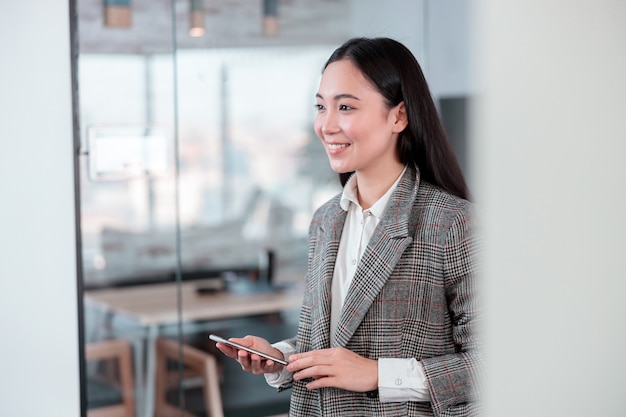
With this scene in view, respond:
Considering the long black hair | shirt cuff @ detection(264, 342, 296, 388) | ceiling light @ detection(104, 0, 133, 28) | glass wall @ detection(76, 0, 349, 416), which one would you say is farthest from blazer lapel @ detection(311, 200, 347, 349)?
ceiling light @ detection(104, 0, 133, 28)

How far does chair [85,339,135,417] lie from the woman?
2680mm

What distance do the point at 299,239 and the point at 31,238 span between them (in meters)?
2.78

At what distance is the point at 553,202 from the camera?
28.6 inches

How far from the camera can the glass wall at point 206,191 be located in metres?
4.38

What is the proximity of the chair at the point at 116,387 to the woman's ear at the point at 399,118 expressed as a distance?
290 cm

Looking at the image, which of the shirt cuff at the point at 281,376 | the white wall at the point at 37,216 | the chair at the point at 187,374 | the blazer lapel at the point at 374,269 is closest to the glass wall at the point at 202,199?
the chair at the point at 187,374

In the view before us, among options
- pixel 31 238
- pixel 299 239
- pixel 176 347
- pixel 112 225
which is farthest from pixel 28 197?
pixel 112 225

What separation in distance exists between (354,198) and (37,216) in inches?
37.5

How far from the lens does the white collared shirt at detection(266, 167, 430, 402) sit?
5.42ft

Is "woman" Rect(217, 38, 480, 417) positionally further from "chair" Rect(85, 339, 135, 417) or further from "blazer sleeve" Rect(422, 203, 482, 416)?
"chair" Rect(85, 339, 135, 417)

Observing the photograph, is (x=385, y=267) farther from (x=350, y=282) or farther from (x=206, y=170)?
(x=206, y=170)

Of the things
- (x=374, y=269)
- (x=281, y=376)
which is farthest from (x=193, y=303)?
(x=374, y=269)

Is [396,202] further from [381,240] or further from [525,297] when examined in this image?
[525,297]

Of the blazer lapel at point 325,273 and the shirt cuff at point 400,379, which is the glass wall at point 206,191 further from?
the shirt cuff at point 400,379
